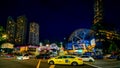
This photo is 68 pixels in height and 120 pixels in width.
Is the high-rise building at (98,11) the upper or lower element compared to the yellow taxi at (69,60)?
upper

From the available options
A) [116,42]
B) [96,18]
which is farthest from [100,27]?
[96,18]

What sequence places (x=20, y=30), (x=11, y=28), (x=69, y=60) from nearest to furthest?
(x=69, y=60) < (x=11, y=28) < (x=20, y=30)

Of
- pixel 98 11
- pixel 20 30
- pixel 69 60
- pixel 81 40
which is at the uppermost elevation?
pixel 98 11

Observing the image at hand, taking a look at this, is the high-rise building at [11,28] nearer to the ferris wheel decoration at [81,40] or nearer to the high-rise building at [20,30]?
the high-rise building at [20,30]

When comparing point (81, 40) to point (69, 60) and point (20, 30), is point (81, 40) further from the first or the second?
point (20, 30)

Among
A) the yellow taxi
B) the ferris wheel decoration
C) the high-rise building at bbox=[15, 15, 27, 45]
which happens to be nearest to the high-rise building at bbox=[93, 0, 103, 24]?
the ferris wheel decoration

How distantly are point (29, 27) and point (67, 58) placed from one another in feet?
558

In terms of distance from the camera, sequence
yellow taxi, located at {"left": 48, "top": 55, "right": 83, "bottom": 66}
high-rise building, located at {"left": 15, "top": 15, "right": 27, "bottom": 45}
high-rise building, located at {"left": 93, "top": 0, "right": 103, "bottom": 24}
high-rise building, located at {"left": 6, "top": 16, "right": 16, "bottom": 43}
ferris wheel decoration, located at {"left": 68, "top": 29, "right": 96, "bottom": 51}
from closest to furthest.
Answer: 1. yellow taxi, located at {"left": 48, "top": 55, "right": 83, "bottom": 66}
2. ferris wheel decoration, located at {"left": 68, "top": 29, "right": 96, "bottom": 51}
3. high-rise building, located at {"left": 93, "top": 0, "right": 103, "bottom": 24}
4. high-rise building, located at {"left": 6, "top": 16, "right": 16, "bottom": 43}
5. high-rise building, located at {"left": 15, "top": 15, "right": 27, "bottom": 45}

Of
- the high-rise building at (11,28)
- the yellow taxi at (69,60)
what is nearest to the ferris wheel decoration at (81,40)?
the yellow taxi at (69,60)

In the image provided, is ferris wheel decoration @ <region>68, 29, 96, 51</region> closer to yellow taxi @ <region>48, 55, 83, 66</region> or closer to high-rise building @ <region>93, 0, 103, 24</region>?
high-rise building @ <region>93, 0, 103, 24</region>

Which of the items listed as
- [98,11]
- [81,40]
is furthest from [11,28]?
[81,40]

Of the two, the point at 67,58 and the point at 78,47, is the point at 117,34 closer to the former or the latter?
the point at 78,47

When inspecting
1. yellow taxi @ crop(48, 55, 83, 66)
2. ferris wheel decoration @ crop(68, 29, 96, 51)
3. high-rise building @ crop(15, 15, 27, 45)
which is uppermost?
high-rise building @ crop(15, 15, 27, 45)

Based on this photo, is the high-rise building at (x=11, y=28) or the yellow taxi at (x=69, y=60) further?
→ the high-rise building at (x=11, y=28)
